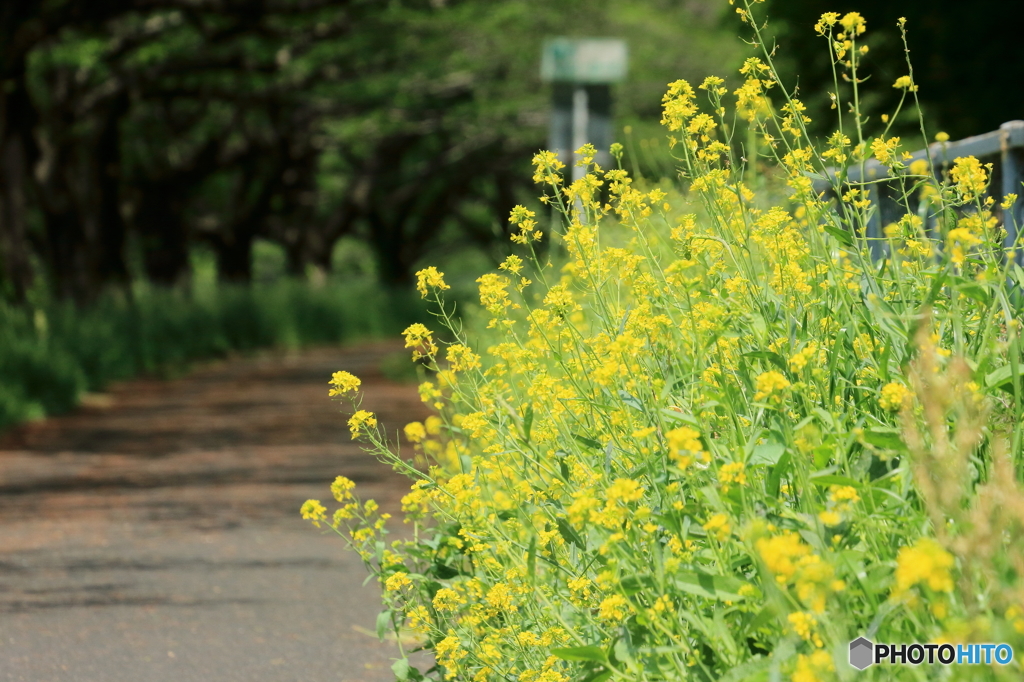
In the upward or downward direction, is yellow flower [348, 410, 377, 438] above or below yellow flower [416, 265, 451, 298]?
below

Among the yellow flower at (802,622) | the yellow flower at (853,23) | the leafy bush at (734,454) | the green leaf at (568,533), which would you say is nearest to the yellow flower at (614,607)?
the leafy bush at (734,454)

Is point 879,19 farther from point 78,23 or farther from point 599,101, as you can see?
point 78,23

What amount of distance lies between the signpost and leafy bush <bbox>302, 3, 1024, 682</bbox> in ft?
22.8

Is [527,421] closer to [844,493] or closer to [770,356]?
[770,356]

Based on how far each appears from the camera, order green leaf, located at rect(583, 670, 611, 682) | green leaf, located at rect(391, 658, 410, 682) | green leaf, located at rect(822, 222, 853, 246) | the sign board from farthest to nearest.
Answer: the sign board → green leaf, located at rect(391, 658, 410, 682) → green leaf, located at rect(822, 222, 853, 246) → green leaf, located at rect(583, 670, 611, 682)

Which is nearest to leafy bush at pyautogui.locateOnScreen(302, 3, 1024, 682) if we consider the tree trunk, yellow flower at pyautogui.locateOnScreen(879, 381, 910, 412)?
yellow flower at pyautogui.locateOnScreen(879, 381, 910, 412)

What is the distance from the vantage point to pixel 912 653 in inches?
108

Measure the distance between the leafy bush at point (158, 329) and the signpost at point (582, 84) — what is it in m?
6.63

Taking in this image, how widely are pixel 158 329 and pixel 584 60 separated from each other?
1458 cm

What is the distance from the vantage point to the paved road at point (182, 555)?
545 centimetres

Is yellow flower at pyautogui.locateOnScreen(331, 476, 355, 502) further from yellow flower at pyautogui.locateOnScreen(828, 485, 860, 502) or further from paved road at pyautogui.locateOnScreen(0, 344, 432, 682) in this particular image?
yellow flower at pyautogui.locateOnScreen(828, 485, 860, 502)

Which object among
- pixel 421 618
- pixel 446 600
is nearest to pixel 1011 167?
pixel 446 600

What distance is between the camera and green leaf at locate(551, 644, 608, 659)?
3.15 meters

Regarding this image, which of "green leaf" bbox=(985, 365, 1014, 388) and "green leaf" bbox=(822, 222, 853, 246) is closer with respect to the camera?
"green leaf" bbox=(985, 365, 1014, 388)
